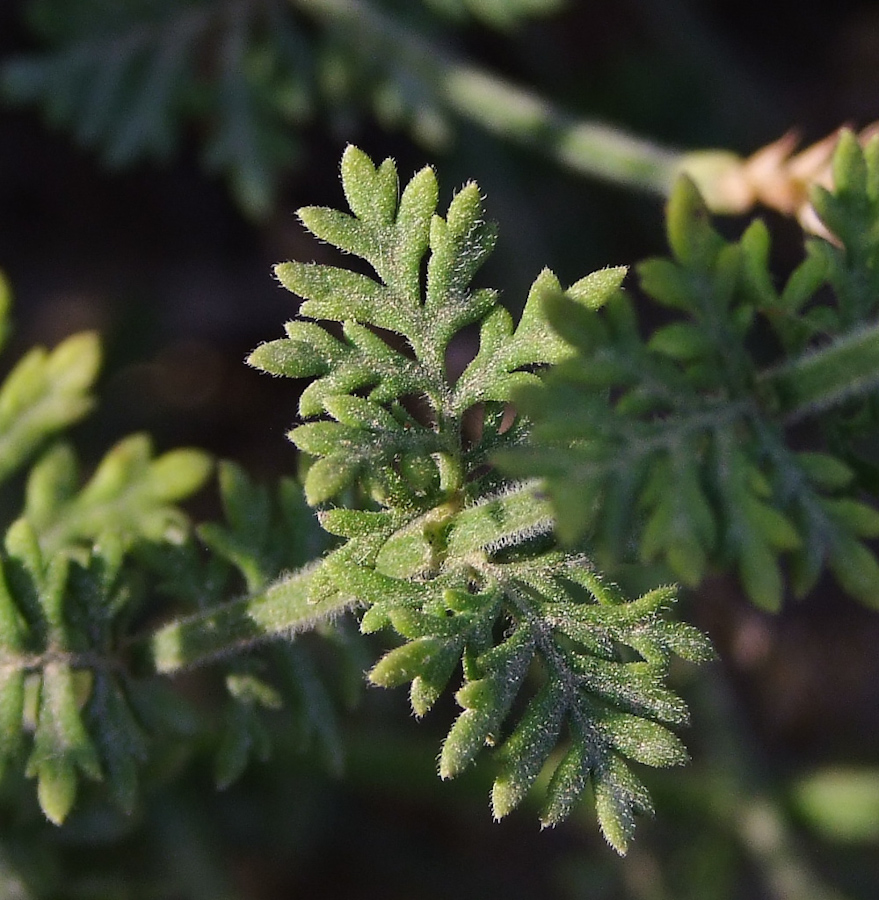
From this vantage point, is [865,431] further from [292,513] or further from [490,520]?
[292,513]

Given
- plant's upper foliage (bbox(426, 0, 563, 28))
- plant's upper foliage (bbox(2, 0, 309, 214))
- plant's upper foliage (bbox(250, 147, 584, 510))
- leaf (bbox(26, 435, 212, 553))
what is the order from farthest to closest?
plant's upper foliage (bbox(2, 0, 309, 214))
plant's upper foliage (bbox(426, 0, 563, 28))
leaf (bbox(26, 435, 212, 553))
plant's upper foliage (bbox(250, 147, 584, 510))

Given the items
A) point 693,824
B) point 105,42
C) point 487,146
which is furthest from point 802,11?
point 693,824

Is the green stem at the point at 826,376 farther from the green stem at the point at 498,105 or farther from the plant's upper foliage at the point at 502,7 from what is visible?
the plant's upper foliage at the point at 502,7

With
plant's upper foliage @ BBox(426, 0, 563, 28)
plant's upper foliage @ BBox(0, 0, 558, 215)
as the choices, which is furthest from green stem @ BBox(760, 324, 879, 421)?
plant's upper foliage @ BBox(426, 0, 563, 28)

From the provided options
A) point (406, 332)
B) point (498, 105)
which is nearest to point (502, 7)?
point (498, 105)

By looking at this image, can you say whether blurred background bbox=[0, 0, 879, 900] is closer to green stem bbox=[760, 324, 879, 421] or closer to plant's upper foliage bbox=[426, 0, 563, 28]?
plant's upper foliage bbox=[426, 0, 563, 28]
